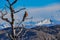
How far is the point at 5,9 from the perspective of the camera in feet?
40.0

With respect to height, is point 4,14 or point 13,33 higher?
point 4,14

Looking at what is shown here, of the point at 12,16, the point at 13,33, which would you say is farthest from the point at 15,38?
the point at 12,16

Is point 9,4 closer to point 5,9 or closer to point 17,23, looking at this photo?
point 5,9

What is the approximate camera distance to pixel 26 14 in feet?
37.6

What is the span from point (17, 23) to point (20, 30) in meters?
0.82

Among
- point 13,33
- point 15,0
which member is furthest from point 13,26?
point 15,0

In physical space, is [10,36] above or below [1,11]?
below

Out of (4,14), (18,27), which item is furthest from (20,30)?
(4,14)

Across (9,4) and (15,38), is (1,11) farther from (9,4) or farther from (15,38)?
(15,38)

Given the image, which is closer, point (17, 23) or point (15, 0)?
point (15, 0)

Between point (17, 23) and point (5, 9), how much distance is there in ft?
3.48

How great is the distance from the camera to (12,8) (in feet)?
38.3

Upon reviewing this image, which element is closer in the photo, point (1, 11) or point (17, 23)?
point (1, 11)

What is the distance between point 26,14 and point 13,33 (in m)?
1.02
